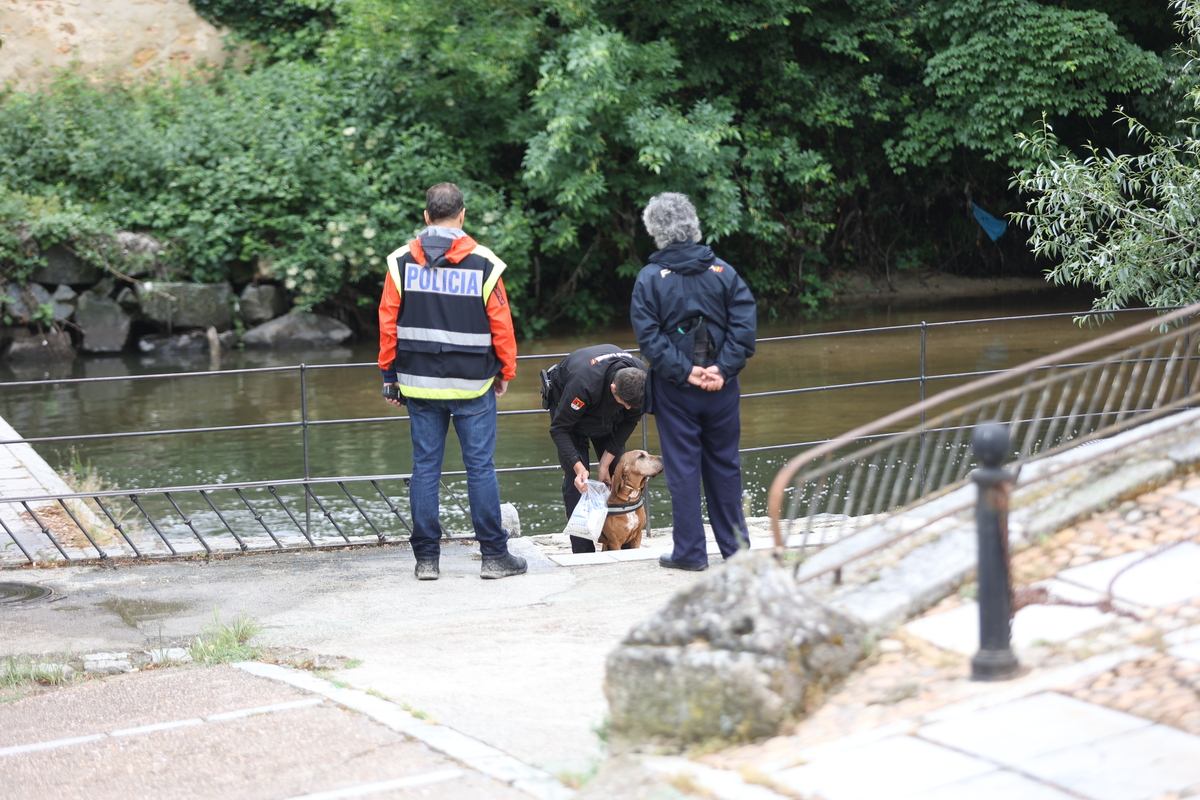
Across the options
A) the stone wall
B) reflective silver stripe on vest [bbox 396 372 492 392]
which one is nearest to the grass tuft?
reflective silver stripe on vest [bbox 396 372 492 392]

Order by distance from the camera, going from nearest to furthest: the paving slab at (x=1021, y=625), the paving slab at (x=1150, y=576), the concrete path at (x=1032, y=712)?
the concrete path at (x=1032, y=712) < the paving slab at (x=1021, y=625) < the paving slab at (x=1150, y=576)

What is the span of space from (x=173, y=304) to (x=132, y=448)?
6.17 meters

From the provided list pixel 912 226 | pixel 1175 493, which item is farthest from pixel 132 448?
pixel 912 226

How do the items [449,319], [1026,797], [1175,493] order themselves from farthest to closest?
[449,319], [1175,493], [1026,797]

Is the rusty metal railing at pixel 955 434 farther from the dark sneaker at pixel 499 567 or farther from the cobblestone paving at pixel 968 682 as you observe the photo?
the dark sneaker at pixel 499 567

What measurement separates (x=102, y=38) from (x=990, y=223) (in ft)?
55.6

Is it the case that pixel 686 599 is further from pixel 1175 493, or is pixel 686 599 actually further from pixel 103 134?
pixel 103 134

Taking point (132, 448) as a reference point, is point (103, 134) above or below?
above

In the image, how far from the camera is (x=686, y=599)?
3.31m

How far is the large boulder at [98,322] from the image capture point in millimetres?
17062

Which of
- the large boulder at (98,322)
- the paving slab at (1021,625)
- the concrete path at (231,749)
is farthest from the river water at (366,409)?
the paving slab at (1021,625)

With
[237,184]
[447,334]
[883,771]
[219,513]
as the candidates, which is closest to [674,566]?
[447,334]

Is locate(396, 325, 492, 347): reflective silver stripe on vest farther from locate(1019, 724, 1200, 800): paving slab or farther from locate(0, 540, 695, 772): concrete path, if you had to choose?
locate(1019, 724, 1200, 800): paving slab

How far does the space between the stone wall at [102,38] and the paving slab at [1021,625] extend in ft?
62.2
